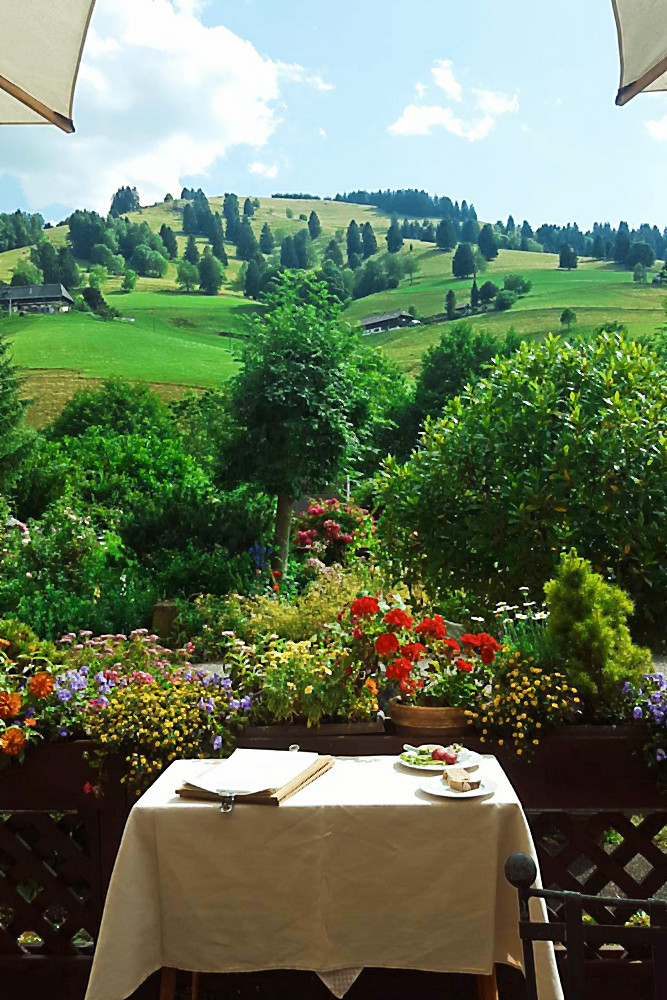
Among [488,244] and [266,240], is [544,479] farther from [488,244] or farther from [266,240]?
[488,244]

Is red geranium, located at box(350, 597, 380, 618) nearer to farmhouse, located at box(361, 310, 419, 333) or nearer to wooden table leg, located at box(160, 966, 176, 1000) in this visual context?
wooden table leg, located at box(160, 966, 176, 1000)

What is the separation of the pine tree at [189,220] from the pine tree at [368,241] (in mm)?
4377

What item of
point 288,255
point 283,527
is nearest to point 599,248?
point 288,255

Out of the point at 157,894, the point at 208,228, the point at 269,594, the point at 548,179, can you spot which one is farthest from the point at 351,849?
the point at 548,179

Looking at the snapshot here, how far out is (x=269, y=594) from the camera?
898 centimetres

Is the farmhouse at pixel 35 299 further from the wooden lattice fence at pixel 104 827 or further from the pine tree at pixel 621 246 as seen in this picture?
the wooden lattice fence at pixel 104 827

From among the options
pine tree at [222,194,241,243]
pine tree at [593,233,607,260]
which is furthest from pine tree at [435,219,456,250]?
pine tree at [222,194,241,243]

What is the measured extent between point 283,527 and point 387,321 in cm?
1410

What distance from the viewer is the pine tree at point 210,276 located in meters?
22.9

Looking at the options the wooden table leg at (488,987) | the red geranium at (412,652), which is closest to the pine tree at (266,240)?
the red geranium at (412,652)

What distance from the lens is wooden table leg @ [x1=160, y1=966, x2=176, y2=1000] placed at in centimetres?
214

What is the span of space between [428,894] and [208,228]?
24.2 meters

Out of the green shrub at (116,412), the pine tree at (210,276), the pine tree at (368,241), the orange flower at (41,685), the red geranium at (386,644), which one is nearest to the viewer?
the orange flower at (41,685)

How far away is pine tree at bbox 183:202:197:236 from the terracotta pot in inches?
903
